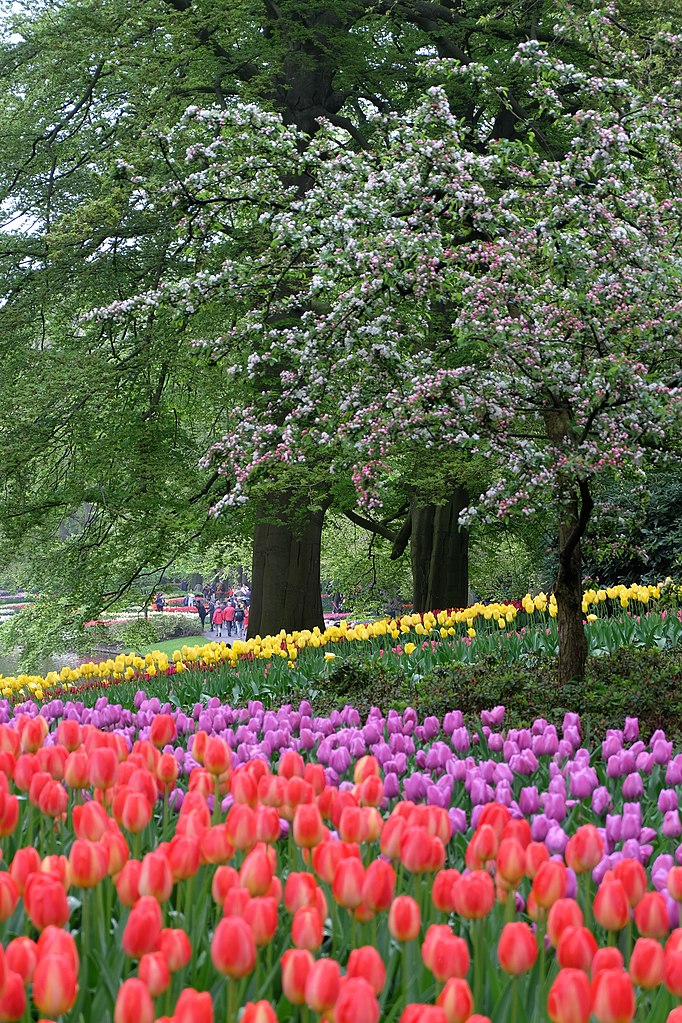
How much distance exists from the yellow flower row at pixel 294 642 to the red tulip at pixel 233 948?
7.01 m

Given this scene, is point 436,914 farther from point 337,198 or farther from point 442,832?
point 337,198

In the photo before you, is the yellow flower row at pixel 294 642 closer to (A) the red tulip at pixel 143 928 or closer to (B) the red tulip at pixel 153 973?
(A) the red tulip at pixel 143 928

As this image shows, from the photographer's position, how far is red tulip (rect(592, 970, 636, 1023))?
1684mm

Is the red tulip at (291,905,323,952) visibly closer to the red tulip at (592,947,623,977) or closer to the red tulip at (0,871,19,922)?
the red tulip at (592,947,623,977)

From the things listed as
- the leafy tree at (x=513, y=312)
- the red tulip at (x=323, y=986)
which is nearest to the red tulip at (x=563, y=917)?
the red tulip at (x=323, y=986)

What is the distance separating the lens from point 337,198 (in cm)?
826

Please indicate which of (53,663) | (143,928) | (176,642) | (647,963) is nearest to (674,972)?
(647,963)

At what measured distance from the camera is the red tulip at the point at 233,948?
1.86 metres

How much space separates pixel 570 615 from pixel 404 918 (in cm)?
562

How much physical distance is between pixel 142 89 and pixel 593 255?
7.96 metres

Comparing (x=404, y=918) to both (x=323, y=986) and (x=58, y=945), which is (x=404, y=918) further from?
(x=58, y=945)

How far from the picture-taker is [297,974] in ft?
5.98

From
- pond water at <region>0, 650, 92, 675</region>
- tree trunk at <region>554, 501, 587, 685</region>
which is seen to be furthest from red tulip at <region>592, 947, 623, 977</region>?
pond water at <region>0, 650, 92, 675</region>

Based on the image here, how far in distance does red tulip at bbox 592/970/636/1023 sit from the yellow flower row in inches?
282
